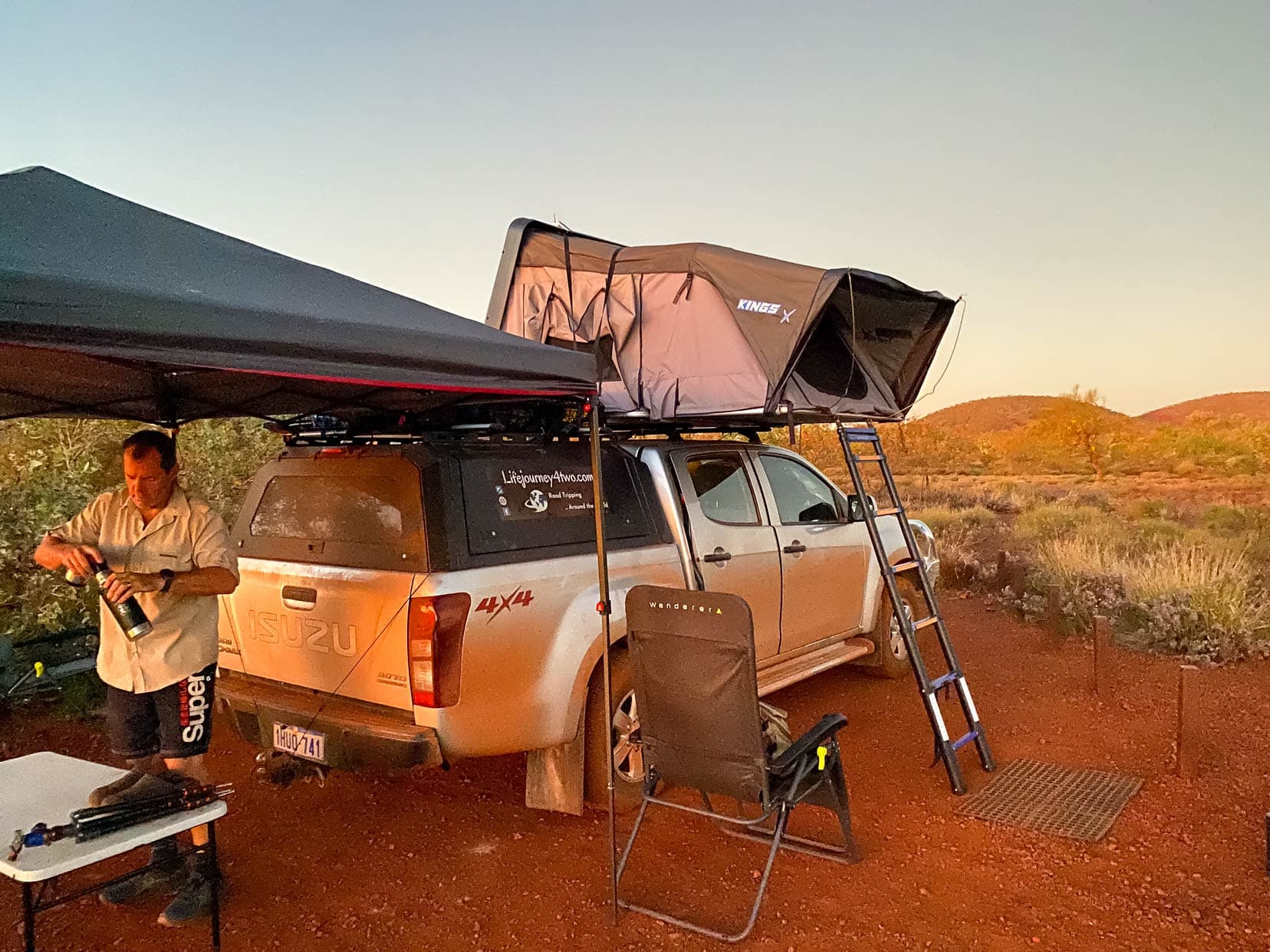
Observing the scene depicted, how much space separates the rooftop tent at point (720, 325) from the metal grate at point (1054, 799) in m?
2.23

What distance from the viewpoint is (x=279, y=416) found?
534 centimetres

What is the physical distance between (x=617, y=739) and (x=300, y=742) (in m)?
1.50

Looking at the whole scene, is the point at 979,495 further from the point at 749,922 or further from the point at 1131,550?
the point at 749,922

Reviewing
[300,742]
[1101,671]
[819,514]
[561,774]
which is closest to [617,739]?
[561,774]

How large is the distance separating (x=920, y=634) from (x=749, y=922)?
5.91 m

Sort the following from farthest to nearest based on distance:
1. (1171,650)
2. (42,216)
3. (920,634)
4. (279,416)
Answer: (920,634) < (1171,650) < (279,416) < (42,216)

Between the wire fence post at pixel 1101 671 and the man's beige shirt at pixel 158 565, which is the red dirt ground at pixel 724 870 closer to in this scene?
the wire fence post at pixel 1101 671

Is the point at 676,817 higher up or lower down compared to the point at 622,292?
lower down

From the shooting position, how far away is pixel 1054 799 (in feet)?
16.1

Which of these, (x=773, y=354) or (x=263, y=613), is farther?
(x=773, y=354)

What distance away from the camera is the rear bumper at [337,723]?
375 centimetres

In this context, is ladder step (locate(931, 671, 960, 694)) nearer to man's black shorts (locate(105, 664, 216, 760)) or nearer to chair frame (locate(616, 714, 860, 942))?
chair frame (locate(616, 714, 860, 942))

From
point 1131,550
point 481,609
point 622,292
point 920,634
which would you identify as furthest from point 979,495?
point 481,609

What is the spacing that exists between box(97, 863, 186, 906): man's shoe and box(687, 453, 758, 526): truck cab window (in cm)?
315
